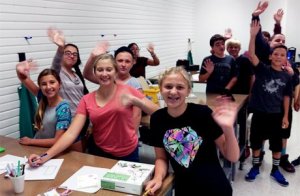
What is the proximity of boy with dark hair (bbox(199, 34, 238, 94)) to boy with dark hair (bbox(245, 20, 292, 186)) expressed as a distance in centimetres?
48

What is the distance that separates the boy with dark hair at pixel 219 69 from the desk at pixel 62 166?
217 centimetres

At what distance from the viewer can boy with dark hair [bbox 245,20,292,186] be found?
3.00m

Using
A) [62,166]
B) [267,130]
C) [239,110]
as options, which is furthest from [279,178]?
[62,166]

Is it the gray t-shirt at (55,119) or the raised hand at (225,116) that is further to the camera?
the gray t-shirt at (55,119)

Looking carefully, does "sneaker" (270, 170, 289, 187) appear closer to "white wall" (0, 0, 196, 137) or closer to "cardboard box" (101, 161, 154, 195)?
"cardboard box" (101, 161, 154, 195)

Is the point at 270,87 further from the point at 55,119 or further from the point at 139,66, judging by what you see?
the point at 55,119

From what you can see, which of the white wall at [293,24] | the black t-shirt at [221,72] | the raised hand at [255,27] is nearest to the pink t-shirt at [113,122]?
the raised hand at [255,27]

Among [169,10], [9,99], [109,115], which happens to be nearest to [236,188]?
[109,115]

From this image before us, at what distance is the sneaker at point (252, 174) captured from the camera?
10.7ft

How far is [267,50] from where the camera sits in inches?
121

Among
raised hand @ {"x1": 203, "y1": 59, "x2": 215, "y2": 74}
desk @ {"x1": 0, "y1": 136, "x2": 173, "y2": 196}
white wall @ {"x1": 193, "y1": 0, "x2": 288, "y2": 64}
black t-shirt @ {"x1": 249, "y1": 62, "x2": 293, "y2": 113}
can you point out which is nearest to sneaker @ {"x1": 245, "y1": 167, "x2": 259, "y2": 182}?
black t-shirt @ {"x1": 249, "y1": 62, "x2": 293, "y2": 113}

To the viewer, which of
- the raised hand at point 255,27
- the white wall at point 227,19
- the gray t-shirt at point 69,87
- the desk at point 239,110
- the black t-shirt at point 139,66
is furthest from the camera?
the white wall at point 227,19

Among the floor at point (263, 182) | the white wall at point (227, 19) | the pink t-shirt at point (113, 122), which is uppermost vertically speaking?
the white wall at point (227, 19)

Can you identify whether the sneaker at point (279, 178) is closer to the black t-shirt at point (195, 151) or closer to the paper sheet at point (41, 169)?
the black t-shirt at point (195, 151)
